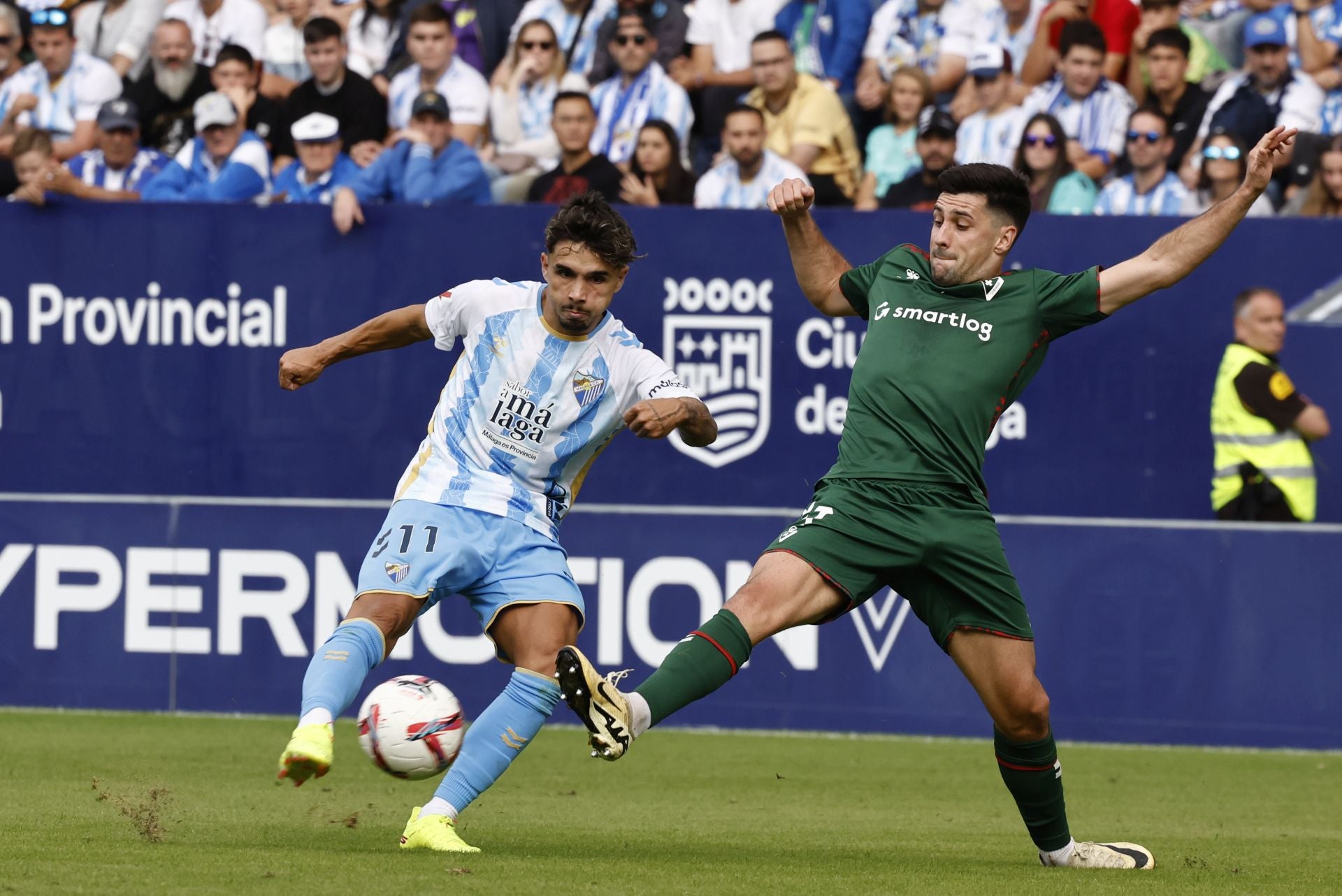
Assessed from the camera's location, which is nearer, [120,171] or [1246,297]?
[1246,297]

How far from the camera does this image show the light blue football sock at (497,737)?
6020 mm

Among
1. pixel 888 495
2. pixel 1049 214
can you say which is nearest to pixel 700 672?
pixel 888 495

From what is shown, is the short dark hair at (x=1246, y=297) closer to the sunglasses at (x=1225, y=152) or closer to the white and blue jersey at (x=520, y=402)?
the sunglasses at (x=1225, y=152)

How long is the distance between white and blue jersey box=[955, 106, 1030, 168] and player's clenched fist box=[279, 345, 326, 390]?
7.51 meters

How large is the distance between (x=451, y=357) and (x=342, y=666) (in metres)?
6.74

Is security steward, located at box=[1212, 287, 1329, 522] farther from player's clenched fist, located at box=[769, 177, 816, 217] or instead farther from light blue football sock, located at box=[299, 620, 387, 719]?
light blue football sock, located at box=[299, 620, 387, 719]

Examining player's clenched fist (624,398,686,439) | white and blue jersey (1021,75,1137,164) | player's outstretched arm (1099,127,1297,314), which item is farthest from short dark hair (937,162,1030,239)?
white and blue jersey (1021,75,1137,164)

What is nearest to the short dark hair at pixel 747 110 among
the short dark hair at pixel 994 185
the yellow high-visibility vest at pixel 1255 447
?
the yellow high-visibility vest at pixel 1255 447

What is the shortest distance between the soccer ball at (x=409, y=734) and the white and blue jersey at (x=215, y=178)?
7.66 metres

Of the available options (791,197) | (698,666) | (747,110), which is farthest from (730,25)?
(698,666)

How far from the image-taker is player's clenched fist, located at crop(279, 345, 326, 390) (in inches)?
240

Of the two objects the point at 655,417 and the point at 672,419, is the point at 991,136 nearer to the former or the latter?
the point at 672,419

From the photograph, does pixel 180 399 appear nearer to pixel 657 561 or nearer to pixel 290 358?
pixel 657 561

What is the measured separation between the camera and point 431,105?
1288cm
